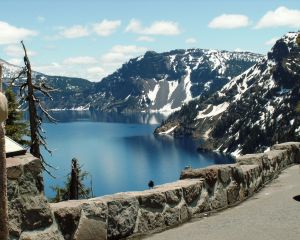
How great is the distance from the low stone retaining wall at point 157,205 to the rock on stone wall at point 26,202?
1.95ft

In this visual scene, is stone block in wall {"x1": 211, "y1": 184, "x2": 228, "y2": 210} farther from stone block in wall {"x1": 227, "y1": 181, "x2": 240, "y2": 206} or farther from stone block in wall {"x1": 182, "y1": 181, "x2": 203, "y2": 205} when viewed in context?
stone block in wall {"x1": 182, "y1": 181, "x2": 203, "y2": 205}

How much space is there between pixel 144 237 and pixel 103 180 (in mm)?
169574

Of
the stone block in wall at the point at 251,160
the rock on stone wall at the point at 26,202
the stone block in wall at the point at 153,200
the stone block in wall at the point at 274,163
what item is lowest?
the stone block in wall at the point at 274,163

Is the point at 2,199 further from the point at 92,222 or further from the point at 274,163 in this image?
the point at 274,163

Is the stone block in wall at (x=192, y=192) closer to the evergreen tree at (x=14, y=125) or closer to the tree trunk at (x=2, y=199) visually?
the tree trunk at (x=2, y=199)

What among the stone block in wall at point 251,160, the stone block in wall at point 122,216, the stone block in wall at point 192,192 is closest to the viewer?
the stone block in wall at point 122,216

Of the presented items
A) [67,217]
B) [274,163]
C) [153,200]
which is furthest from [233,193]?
[274,163]

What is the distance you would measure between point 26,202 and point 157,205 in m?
3.56

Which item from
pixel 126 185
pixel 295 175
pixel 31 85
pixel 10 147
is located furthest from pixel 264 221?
pixel 126 185

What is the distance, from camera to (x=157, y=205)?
924 centimetres

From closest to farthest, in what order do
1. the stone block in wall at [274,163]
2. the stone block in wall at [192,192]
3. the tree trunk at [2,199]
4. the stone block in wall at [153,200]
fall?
the tree trunk at [2,199] → the stone block in wall at [153,200] → the stone block in wall at [192,192] → the stone block in wall at [274,163]

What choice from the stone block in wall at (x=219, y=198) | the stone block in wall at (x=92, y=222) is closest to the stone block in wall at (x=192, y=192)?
the stone block in wall at (x=219, y=198)

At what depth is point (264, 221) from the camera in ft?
32.7

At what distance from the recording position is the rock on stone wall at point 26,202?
5961mm
